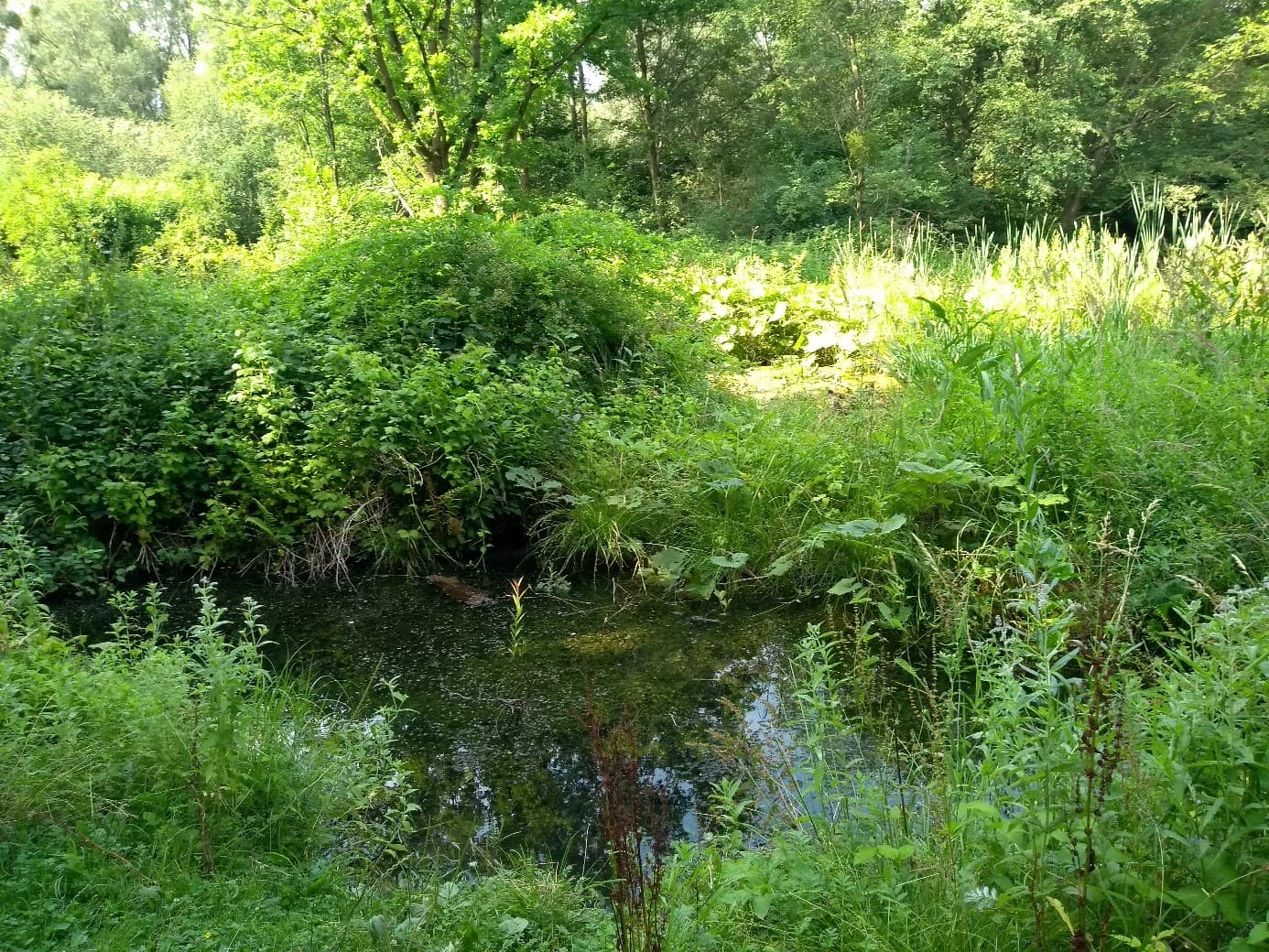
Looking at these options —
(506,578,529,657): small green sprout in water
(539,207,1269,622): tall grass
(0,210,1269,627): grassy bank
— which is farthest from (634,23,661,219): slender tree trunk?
(506,578,529,657): small green sprout in water

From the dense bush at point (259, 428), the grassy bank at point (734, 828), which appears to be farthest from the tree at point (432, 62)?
the grassy bank at point (734, 828)

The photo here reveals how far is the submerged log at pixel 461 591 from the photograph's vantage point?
4.91 m

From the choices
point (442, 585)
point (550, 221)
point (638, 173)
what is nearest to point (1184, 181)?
point (638, 173)

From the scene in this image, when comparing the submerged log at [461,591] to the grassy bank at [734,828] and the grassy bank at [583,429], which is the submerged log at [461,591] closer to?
the grassy bank at [583,429]

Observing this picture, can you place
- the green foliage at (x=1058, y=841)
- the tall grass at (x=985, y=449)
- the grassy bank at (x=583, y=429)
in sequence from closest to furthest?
1. the green foliage at (x=1058, y=841)
2. the tall grass at (x=985, y=449)
3. the grassy bank at (x=583, y=429)

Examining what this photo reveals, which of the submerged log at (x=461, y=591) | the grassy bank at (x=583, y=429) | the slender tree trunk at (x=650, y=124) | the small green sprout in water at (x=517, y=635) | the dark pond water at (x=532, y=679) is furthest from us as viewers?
the slender tree trunk at (x=650, y=124)

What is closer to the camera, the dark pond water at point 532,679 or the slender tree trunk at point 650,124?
the dark pond water at point 532,679

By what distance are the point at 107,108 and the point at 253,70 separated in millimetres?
→ 45234

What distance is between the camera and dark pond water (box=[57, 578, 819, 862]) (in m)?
3.06

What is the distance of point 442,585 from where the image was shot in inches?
202

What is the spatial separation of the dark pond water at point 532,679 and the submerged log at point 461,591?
0.17 ft

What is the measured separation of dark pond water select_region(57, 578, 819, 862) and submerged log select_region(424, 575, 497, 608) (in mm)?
52

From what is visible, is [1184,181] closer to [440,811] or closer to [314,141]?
[314,141]

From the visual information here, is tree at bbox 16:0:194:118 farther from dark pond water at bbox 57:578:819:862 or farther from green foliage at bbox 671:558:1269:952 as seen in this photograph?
green foliage at bbox 671:558:1269:952
